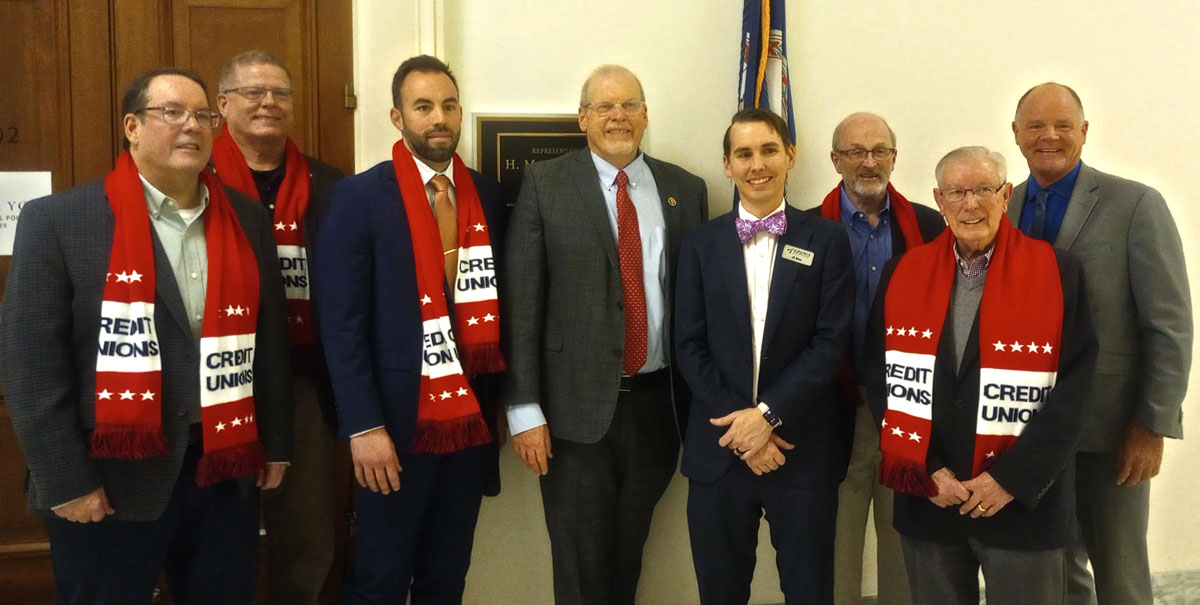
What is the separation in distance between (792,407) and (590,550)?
2.63ft

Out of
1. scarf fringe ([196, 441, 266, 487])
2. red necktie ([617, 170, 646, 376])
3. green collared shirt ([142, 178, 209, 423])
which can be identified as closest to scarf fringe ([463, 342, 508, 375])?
red necktie ([617, 170, 646, 376])

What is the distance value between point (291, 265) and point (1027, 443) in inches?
81.2

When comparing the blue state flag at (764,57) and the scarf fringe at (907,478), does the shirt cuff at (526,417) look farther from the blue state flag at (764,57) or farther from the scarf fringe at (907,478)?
the blue state flag at (764,57)

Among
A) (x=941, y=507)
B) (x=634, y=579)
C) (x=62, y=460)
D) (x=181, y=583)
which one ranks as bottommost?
(x=634, y=579)

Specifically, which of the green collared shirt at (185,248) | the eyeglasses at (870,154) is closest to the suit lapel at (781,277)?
the eyeglasses at (870,154)

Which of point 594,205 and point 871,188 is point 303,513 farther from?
point 871,188

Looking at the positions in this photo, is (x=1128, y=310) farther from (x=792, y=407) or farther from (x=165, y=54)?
(x=165, y=54)

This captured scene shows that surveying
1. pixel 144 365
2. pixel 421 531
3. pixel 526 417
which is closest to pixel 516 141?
pixel 526 417

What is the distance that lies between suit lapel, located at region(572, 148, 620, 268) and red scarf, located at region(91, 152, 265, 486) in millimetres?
952

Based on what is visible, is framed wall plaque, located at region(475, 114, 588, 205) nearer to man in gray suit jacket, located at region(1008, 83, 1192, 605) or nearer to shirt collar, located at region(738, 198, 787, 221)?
shirt collar, located at region(738, 198, 787, 221)

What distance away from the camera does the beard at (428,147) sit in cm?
237

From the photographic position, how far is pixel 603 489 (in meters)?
2.54

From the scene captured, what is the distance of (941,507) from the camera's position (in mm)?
2104

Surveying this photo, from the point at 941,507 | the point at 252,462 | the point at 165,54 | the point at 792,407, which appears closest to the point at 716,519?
the point at 792,407
